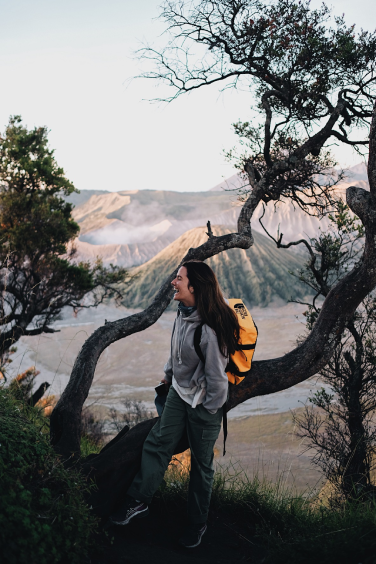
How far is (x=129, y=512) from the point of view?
2.72 metres

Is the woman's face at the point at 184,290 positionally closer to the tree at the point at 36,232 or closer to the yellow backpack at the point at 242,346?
the yellow backpack at the point at 242,346

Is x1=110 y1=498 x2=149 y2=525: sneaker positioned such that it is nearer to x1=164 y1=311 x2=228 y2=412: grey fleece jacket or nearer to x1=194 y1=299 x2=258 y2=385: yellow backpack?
x1=164 y1=311 x2=228 y2=412: grey fleece jacket

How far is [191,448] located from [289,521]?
949 mm

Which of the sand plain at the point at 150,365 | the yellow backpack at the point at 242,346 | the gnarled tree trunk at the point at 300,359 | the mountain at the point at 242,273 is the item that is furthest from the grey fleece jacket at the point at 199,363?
the mountain at the point at 242,273

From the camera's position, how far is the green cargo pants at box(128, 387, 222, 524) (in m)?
2.75

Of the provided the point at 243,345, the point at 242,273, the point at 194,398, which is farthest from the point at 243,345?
the point at 242,273

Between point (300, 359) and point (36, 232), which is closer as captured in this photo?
point (300, 359)

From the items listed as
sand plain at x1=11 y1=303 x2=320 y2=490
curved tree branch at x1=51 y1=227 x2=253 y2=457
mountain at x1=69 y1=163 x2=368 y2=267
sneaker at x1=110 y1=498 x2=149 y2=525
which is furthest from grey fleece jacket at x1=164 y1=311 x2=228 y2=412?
mountain at x1=69 y1=163 x2=368 y2=267

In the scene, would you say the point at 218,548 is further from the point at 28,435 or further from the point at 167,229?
the point at 167,229

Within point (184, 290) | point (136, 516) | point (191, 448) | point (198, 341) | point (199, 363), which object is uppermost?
point (184, 290)

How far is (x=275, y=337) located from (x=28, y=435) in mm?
69500

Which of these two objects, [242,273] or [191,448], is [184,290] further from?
[242,273]

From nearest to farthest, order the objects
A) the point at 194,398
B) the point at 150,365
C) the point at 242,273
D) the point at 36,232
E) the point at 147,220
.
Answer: the point at 194,398 < the point at 36,232 < the point at 150,365 < the point at 242,273 < the point at 147,220

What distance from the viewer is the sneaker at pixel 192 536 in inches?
106
